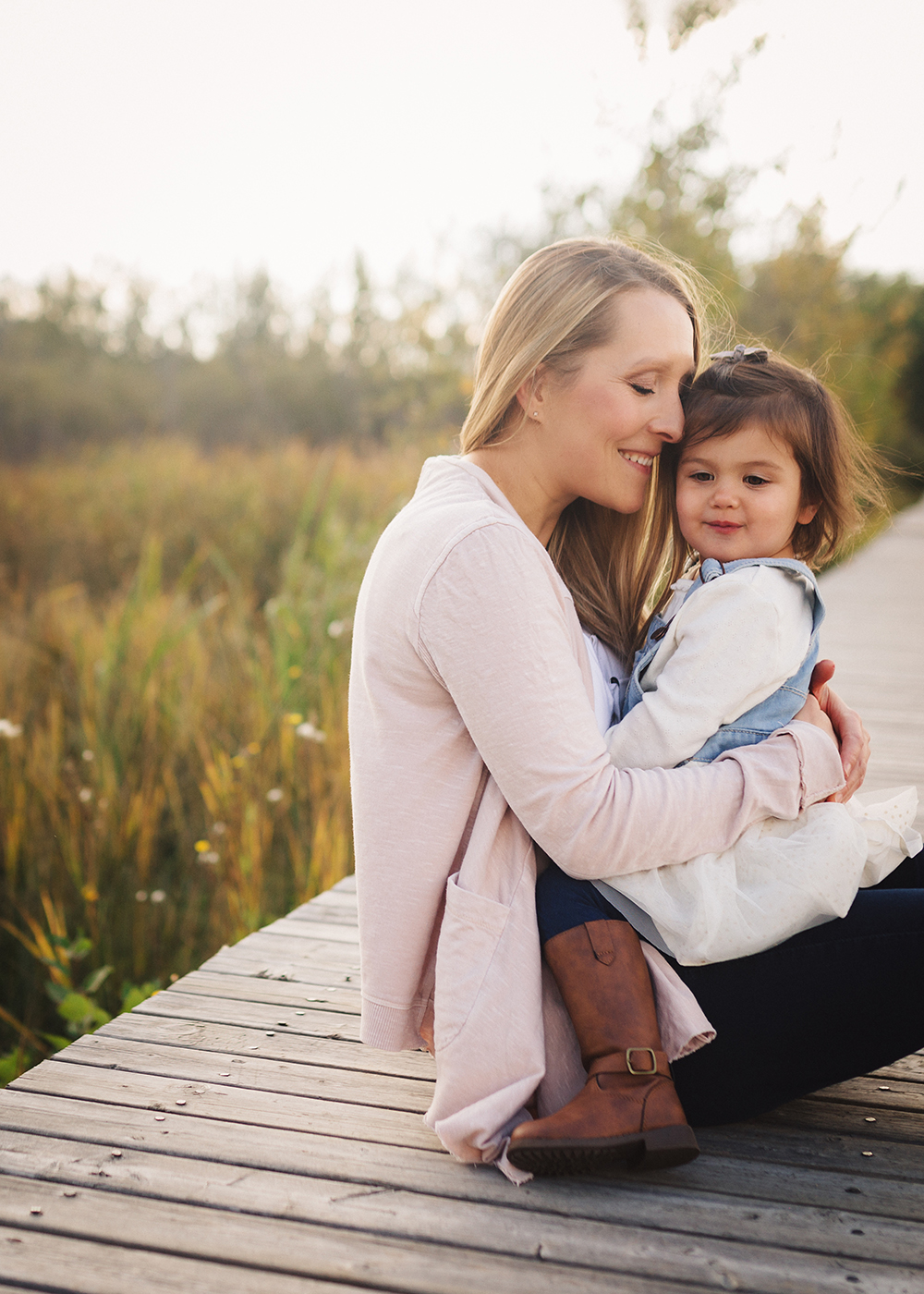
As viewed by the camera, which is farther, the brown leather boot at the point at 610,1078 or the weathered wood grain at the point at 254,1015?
the weathered wood grain at the point at 254,1015

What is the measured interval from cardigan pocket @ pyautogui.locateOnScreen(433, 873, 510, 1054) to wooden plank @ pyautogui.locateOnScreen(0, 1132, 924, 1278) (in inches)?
8.3

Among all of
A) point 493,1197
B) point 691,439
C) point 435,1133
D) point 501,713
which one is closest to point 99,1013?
point 435,1133

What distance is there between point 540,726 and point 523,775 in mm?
70

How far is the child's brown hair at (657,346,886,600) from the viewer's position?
171 centimetres

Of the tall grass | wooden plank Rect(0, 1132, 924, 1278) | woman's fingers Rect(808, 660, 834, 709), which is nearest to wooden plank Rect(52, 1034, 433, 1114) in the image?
wooden plank Rect(0, 1132, 924, 1278)

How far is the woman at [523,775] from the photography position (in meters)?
1.35

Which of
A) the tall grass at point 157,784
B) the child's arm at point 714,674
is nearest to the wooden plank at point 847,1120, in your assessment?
the child's arm at point 714,674

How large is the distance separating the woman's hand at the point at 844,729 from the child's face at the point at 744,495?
23 centimetres

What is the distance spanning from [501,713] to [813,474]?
2.56 ft

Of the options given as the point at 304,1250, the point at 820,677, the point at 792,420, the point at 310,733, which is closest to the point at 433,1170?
the point at 304,1250

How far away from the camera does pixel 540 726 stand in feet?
4.41

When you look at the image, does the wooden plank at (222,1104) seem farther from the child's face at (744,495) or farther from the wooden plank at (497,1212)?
the child's face at (744,495)

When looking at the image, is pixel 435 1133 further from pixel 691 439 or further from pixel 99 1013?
pixel 99 1013

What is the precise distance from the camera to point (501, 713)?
1346 millimetres
